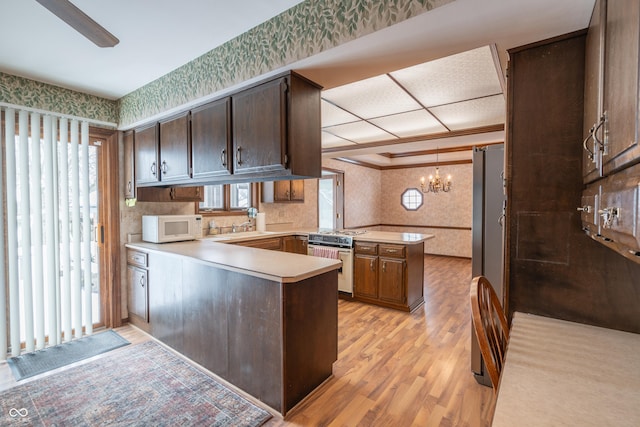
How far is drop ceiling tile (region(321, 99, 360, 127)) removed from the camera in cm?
325

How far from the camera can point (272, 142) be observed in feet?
6.54

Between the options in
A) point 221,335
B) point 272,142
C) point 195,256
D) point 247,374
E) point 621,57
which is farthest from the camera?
point 195,256

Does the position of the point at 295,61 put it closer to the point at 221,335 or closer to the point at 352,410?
the point at 221,335

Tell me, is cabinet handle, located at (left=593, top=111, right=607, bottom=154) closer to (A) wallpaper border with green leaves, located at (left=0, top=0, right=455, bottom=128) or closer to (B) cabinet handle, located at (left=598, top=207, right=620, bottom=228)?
(B) cabinet handle, located at (left=598, top=207, right=620, bottom=228)

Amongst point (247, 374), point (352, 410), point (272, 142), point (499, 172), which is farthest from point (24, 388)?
point (499, 172)

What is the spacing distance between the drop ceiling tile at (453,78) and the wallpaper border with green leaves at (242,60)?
0.94 metres

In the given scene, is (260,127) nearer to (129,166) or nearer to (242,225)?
(129,166)

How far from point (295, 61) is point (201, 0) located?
0.61 metres

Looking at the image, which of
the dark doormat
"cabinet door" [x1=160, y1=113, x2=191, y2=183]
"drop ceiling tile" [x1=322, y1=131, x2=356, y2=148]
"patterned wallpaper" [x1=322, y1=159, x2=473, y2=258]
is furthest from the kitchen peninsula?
"patterned wallpaper" [x1=322, y1=159, x2=473, y2=258]

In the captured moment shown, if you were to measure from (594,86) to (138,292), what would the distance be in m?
3.98

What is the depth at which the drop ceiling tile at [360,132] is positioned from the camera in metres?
3.98

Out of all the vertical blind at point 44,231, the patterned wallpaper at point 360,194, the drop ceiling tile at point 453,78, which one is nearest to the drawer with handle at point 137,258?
the vertical blind at point 44,231

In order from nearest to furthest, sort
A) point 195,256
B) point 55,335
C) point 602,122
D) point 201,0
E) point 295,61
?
point 602,122
point 201,0
point 295,61
point 195,256
point 55,335

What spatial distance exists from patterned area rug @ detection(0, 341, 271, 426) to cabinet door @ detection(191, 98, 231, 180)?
65.0 inches
